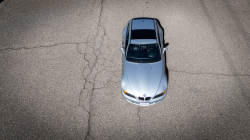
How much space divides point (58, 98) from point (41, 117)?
0.82 meters

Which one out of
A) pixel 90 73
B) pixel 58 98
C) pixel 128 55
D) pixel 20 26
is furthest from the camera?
pixel 20 26

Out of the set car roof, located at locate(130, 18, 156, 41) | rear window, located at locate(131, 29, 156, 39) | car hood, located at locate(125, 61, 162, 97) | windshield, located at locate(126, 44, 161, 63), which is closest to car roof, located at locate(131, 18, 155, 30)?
car roof, located at locate(130, 18, 156, 41)

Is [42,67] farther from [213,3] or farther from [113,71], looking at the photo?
[213,3]

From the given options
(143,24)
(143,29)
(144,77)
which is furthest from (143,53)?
(143,24)

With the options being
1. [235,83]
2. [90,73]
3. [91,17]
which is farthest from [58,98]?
[235,83]

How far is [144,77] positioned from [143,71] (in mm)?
214

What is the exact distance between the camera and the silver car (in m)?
4.14

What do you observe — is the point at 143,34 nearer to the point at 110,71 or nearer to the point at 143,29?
the point at 143,29

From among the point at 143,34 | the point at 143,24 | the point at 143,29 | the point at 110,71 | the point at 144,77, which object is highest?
the point at 143,24

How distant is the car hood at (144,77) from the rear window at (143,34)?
105 cm

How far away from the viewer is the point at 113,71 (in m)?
5.21

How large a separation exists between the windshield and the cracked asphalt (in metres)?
1.07

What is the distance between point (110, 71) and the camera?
5.21 meters

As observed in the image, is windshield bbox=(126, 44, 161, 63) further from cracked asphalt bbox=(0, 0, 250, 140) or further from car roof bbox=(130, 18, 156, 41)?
cracked asphalt bbox=(0, 0, 250, 140)
